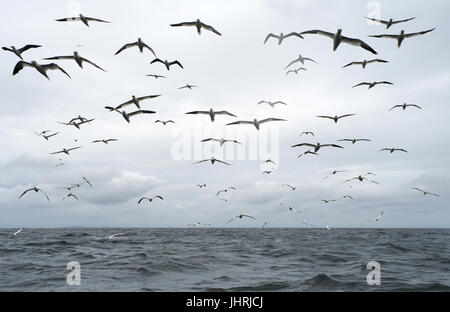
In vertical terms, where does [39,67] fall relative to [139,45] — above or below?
below

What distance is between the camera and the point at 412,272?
2286 cm

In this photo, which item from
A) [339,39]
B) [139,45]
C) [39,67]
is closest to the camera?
[39,67]

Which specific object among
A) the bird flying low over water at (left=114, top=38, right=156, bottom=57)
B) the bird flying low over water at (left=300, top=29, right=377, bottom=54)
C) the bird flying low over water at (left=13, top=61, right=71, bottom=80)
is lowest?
the bird flying low over water at (left=13, top=61, right=71, bottom=80)

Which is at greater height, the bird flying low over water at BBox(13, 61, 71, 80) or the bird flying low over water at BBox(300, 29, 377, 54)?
the bird flying low over water at BBox(300, 29, 377, 54)

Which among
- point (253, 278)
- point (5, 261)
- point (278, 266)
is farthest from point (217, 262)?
point (5, 261)

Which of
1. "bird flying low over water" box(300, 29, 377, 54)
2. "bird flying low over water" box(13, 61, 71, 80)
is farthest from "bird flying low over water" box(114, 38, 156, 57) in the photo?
"bird flying low over water" box(300, 29, 377, 54)

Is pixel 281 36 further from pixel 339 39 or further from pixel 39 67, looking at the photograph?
pixel 39 67

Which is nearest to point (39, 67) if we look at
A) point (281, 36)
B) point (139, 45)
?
point (139, 45)

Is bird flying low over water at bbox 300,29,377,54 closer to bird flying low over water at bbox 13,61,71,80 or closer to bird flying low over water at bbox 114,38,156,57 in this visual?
bird flying low over water at bbox 114,38,156,57

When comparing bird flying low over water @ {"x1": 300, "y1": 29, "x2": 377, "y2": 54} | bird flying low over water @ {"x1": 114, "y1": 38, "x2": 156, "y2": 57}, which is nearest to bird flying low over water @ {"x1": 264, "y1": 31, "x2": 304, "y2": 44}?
bird flying low over water @ {"x1": 300, "y1": 29, "x2": 377, "y2": 54}

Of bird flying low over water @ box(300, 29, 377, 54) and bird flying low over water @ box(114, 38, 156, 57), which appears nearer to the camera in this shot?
bird flying low over water @ box(300, 29, 377, 54)

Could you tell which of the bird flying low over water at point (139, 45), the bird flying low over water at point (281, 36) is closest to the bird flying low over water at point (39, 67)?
the bird flying low over water at point (139, 45)
